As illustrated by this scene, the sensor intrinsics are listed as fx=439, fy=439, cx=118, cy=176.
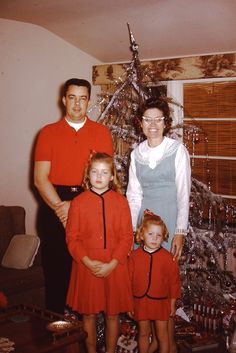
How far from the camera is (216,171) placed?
4.45 m

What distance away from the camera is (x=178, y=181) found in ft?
8.61

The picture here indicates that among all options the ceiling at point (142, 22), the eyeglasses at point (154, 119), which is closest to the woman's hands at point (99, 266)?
the eyeglasses at point (154, 119)

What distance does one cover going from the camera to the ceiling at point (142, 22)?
11.5ft

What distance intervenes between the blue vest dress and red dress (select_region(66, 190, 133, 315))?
219mm

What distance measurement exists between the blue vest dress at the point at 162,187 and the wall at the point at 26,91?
2.29 metres

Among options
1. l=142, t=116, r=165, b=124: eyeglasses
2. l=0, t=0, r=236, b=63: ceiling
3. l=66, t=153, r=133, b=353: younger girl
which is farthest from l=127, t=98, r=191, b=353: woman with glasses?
l=0, t=0, r=236, b=63: ceiling

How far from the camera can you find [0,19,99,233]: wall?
14.8ft

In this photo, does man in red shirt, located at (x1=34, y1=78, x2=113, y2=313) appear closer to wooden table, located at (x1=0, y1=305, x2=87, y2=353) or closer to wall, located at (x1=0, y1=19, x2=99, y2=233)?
wooden table, located at (x1=0, y1=305, x2=87, y2=353)

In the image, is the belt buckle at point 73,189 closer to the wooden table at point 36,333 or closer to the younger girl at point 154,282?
the younger girl at point 154,282

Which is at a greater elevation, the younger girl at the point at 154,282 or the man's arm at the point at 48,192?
the man's arm at the point at 48,192

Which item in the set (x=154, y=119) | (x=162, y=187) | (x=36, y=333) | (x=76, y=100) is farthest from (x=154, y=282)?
(x=76, y=100)

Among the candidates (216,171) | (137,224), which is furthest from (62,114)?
(137,224)

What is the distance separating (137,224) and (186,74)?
207cm

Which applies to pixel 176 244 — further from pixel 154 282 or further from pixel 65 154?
pixel 65 154
